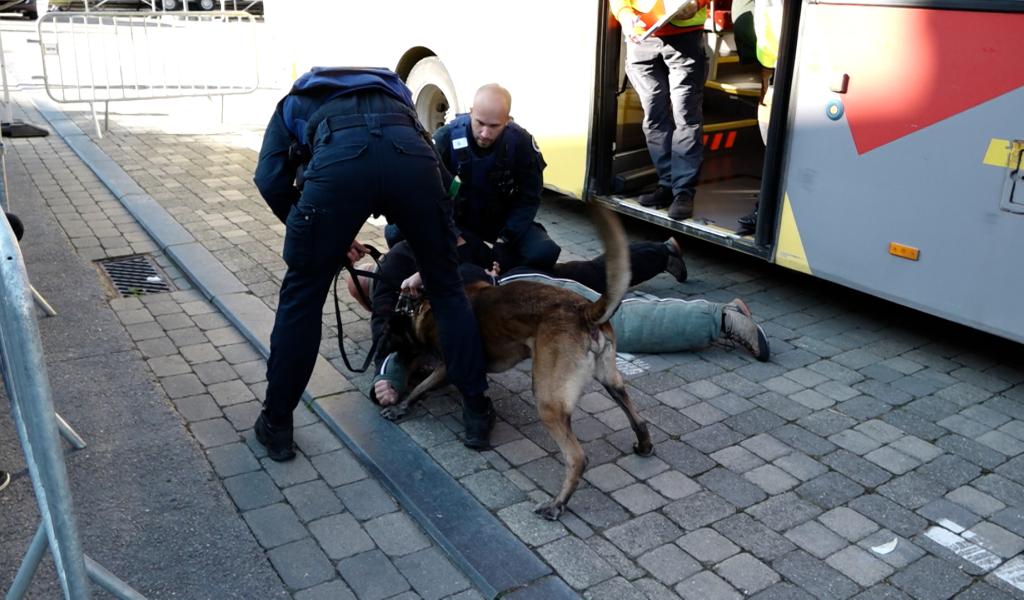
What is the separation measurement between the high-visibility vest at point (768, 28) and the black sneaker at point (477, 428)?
116 inches

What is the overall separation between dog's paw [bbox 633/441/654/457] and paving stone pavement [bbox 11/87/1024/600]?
0.16ft

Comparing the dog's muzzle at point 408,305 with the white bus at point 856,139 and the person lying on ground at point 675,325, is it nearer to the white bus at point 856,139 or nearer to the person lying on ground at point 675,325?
the person lying on ground at point 675,325

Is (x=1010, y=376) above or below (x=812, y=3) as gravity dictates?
below

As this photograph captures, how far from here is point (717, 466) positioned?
3.87 m

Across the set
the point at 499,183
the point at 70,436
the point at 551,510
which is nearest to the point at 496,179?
the point at 499,183

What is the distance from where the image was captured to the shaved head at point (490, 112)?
14.2ft

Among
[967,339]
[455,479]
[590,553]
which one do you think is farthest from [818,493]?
[967,339]

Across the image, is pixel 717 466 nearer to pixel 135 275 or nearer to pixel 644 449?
pixel 644 449

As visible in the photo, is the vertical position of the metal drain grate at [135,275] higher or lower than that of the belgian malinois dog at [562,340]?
lower

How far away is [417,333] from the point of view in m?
4.19

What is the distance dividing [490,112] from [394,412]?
1.42m

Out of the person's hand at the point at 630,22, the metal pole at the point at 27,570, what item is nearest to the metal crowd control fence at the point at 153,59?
the person's hand at the point at 630,22

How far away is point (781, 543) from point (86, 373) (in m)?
3.32

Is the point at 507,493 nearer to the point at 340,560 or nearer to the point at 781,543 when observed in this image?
the point at 340,560
